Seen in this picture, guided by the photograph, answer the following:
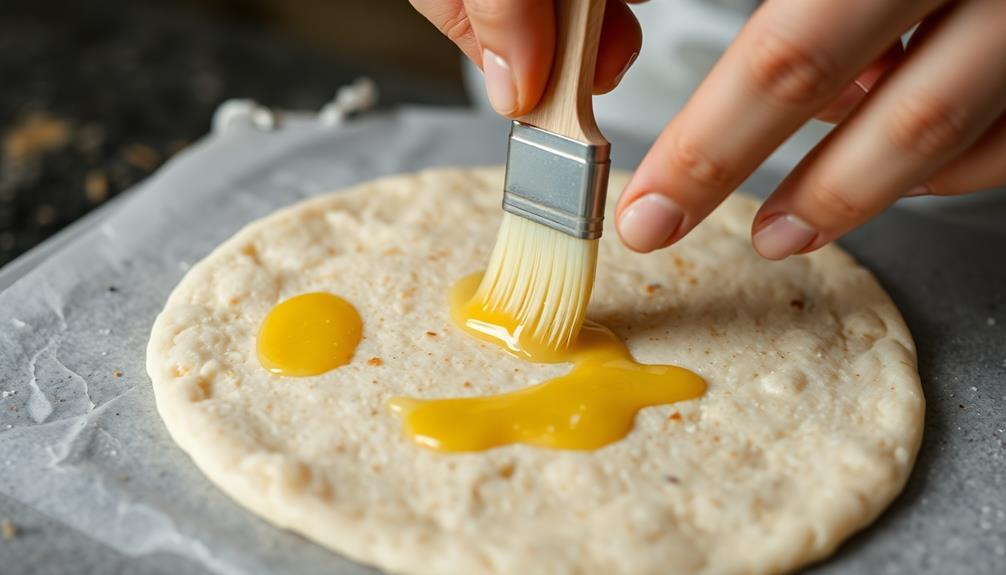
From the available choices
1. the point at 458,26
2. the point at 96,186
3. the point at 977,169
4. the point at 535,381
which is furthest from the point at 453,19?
the point at 96,186

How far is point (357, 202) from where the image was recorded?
196cm

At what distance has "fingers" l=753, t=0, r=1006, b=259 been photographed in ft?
4.04

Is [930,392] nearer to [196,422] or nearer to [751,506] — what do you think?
[751,506]

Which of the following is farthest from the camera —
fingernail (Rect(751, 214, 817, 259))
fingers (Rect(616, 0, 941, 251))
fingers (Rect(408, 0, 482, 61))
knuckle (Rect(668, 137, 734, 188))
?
fingers (Rect(408, 0, 482, 61))

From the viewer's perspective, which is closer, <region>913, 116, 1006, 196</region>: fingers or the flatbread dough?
the flatbread dough

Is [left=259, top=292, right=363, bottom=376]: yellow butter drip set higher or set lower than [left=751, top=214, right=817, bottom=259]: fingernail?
lower

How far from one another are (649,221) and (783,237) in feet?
0.74

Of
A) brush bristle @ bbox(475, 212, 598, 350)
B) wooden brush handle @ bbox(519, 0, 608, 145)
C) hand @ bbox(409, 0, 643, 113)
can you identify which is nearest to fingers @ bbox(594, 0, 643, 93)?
hand @ bbox(409, 0, 643, 113)

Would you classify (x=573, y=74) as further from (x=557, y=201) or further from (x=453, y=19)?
(x=453, y=19)

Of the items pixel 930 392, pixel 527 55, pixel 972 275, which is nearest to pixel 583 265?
pixel 527 55

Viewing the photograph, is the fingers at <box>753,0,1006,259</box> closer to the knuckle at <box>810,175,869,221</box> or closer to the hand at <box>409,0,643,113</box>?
the knuckle at <box>810,175,869,221</box>

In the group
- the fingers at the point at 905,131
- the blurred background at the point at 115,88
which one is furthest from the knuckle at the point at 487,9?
the blurred background at the point at 115,88

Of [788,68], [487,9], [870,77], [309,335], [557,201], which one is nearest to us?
[788,68]

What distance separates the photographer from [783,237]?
1416 mm
